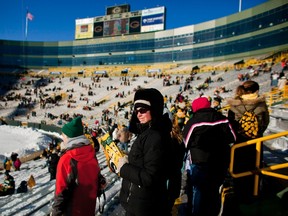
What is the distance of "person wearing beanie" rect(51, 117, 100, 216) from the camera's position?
2.47m

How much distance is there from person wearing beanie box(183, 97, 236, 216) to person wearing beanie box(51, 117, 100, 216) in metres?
1.23

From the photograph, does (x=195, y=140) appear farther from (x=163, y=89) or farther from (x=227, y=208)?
(x=163, y=89)

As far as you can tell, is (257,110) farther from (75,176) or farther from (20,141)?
(20,141)

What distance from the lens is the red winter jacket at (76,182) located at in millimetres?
2473

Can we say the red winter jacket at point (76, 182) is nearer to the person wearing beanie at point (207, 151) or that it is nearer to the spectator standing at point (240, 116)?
the person wearing beanie at point (207, 151)

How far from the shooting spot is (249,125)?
135 inches

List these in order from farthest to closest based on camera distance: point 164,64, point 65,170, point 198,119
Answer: point 164,64 → point 198,119 → point 65,170

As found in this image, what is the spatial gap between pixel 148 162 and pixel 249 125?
2015mm

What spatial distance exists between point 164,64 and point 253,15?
66.0 feet

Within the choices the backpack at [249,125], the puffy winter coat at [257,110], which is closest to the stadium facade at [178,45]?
the puffy winter coat at [257,110]

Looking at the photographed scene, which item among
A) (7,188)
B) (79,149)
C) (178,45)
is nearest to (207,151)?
(79,149)

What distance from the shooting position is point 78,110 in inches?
1336

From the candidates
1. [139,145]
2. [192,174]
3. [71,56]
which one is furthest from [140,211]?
[71,56]

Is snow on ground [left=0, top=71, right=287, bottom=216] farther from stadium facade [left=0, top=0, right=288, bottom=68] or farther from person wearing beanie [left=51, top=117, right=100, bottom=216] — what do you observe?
stadium facade [left=0, top=0, right=288, bottom=68]
